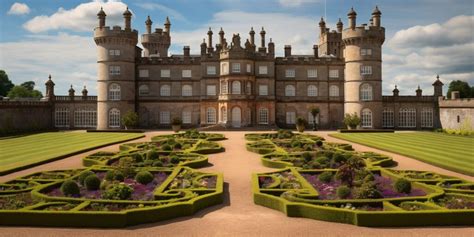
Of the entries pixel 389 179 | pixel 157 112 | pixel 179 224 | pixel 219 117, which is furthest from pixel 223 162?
pixel 157 112

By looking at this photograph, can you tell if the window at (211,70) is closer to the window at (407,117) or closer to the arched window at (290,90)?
the arched window at (290,90)

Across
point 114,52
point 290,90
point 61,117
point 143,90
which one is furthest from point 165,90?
point 290,90

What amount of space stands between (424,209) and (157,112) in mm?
48770

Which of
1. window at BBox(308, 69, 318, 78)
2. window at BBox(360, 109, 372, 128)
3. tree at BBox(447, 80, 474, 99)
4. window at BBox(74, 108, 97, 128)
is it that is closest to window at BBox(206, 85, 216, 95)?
window at BBox(308, 69, 318, 78)

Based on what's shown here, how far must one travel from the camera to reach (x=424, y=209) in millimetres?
12773

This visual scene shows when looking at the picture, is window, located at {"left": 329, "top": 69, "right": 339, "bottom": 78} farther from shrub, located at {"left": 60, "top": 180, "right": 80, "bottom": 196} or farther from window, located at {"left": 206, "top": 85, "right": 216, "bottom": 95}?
shrub, located at {"left": 60, "top": 180, "right": 80, "bottom": 196}

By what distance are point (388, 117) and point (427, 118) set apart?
5.25 meters

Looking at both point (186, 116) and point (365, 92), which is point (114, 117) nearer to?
point (186, 116)

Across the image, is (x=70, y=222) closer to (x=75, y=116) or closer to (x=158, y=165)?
(x=158, y=165)

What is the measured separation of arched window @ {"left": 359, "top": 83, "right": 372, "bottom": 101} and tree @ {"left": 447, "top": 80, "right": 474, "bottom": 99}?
167 feet

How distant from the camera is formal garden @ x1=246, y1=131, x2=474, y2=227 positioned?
39.1 ft

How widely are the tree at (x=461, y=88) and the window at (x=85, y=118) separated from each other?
7918 cm

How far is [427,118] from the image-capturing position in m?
56.0

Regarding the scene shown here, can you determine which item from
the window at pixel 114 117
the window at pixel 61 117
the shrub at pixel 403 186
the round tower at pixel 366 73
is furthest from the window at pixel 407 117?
the window at pixel 61 117
